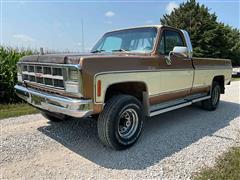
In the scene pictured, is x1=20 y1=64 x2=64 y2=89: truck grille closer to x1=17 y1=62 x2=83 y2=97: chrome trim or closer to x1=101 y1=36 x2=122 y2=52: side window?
x1=17 y1=62 x2=83 y2=97: chrome trim

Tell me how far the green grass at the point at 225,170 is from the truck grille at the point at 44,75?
2.36 meters

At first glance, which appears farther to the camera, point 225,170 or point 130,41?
point 130,41

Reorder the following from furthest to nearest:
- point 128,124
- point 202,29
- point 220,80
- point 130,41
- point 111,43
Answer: point 202,29 < point 220,80 < point 111,43 < point 130,41 < point 128,124

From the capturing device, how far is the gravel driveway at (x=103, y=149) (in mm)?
3315

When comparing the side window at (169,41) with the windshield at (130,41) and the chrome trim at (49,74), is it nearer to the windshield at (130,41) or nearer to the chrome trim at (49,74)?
the windshield at (130,41)

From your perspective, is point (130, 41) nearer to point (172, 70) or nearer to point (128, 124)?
point (172, 70)

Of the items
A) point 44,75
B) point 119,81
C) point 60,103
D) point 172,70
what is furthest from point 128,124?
point 44,75

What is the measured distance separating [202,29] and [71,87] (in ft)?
116

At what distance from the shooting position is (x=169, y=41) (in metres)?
5.10

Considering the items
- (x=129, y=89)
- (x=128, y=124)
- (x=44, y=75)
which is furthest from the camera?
(x=129, y=89)

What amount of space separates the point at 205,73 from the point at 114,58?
11.1 ft

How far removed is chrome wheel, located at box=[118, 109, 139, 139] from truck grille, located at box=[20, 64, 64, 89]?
1.18m

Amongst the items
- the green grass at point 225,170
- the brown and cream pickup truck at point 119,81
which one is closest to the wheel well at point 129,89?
the brown and cream pickup truck at point 119,81

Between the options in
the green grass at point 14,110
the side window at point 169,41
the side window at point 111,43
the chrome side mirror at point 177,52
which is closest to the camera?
the chrome side mirror at point 177,52
